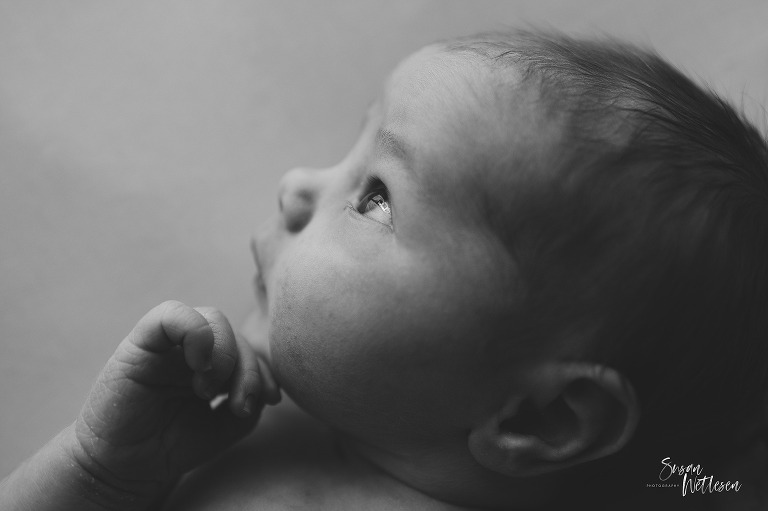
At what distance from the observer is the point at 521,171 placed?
0.80 meters

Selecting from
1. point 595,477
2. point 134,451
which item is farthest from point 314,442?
point 595,477

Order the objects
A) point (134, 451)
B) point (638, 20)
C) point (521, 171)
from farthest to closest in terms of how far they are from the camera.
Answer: point (638, 20) → point (134, 451) → point (521, 171)

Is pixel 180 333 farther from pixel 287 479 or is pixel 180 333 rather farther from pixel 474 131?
pixel 474 131

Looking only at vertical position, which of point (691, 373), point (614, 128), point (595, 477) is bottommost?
point (595, 477)

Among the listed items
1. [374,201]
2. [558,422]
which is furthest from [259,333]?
[558,422]

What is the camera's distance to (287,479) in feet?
3.24

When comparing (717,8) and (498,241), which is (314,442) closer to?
(498,241)

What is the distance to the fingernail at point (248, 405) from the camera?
900 millimetres

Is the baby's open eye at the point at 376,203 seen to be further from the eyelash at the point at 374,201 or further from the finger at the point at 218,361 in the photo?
the finger at the point at 218,361

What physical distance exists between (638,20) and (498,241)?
0.74 m

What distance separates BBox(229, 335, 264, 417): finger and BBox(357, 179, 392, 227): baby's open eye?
214 mm

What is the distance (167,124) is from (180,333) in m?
0.55

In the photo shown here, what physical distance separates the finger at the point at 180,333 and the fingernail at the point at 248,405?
6 centimetres

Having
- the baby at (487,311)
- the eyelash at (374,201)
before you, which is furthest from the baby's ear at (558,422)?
the eyelash at (374,201)
